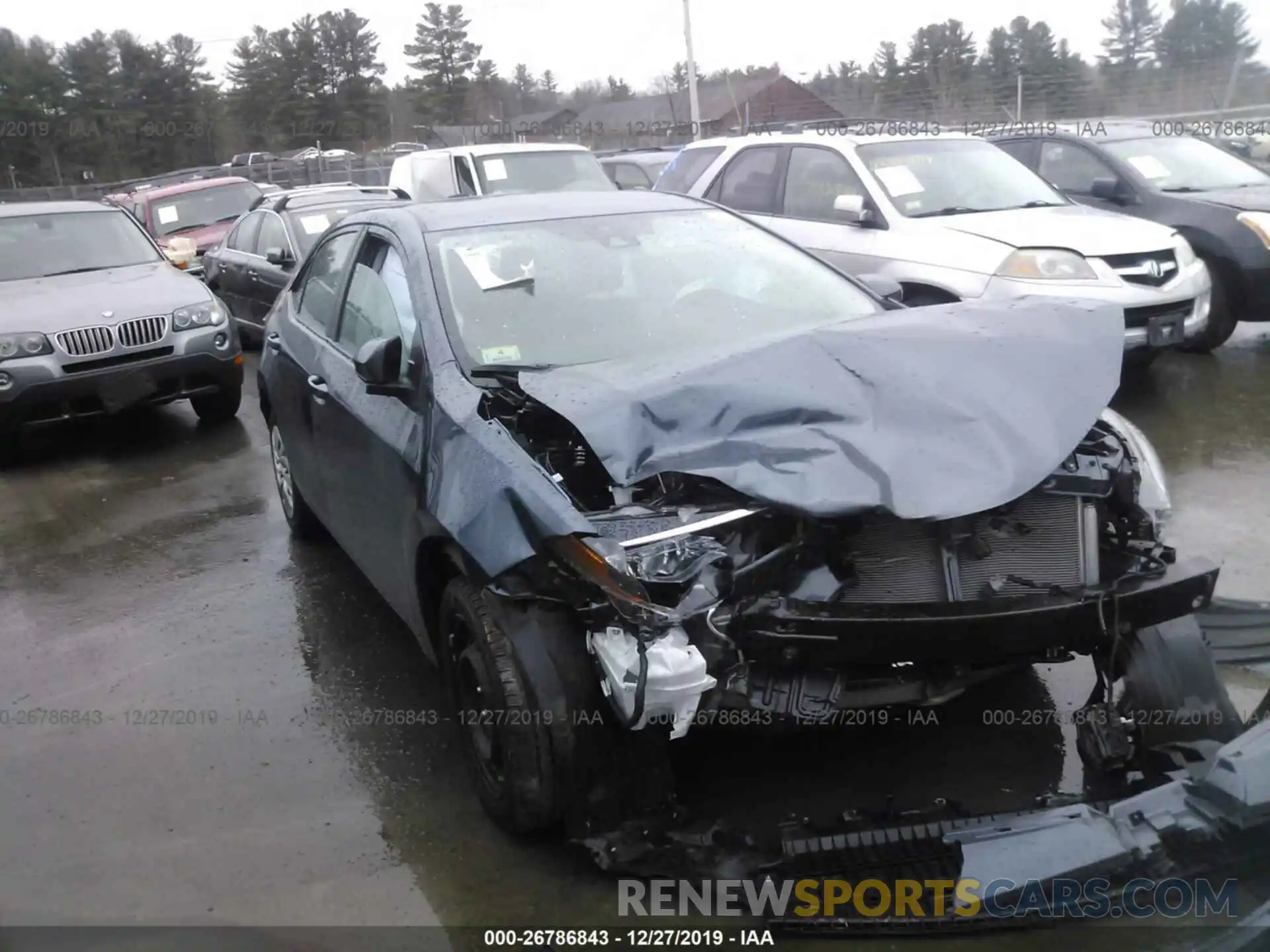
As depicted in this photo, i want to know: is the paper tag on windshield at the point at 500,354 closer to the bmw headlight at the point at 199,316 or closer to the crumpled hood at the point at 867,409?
the crumpled hood at the point at 867,409

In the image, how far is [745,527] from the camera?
283 cm

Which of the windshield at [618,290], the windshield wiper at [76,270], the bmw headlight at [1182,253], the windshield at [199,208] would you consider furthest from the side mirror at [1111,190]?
the windshield at [199,208]

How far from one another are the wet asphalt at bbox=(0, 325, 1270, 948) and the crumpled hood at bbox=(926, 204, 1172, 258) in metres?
1.64

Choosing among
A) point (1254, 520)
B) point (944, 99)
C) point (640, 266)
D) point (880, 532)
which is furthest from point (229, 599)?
point (944, 99)

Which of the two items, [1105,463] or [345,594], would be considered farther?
[345,594]

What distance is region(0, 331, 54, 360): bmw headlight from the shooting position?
7.07 meters

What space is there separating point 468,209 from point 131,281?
4875 millimetres

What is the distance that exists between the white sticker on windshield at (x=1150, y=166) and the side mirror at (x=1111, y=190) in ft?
0.82

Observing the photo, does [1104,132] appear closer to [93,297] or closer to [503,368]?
[503,368]

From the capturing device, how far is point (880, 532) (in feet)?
9.45

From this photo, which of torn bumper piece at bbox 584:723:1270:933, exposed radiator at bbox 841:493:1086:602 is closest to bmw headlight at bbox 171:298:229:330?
torn bumper piece at bbox 584:723:1270:933

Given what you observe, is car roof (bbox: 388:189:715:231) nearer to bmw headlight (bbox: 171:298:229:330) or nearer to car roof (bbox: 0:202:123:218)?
bmw headlight (bbox: 171:298:229:330)

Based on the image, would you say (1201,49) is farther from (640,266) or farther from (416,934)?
(416,934)

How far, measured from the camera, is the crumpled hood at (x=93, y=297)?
7.29 meters
